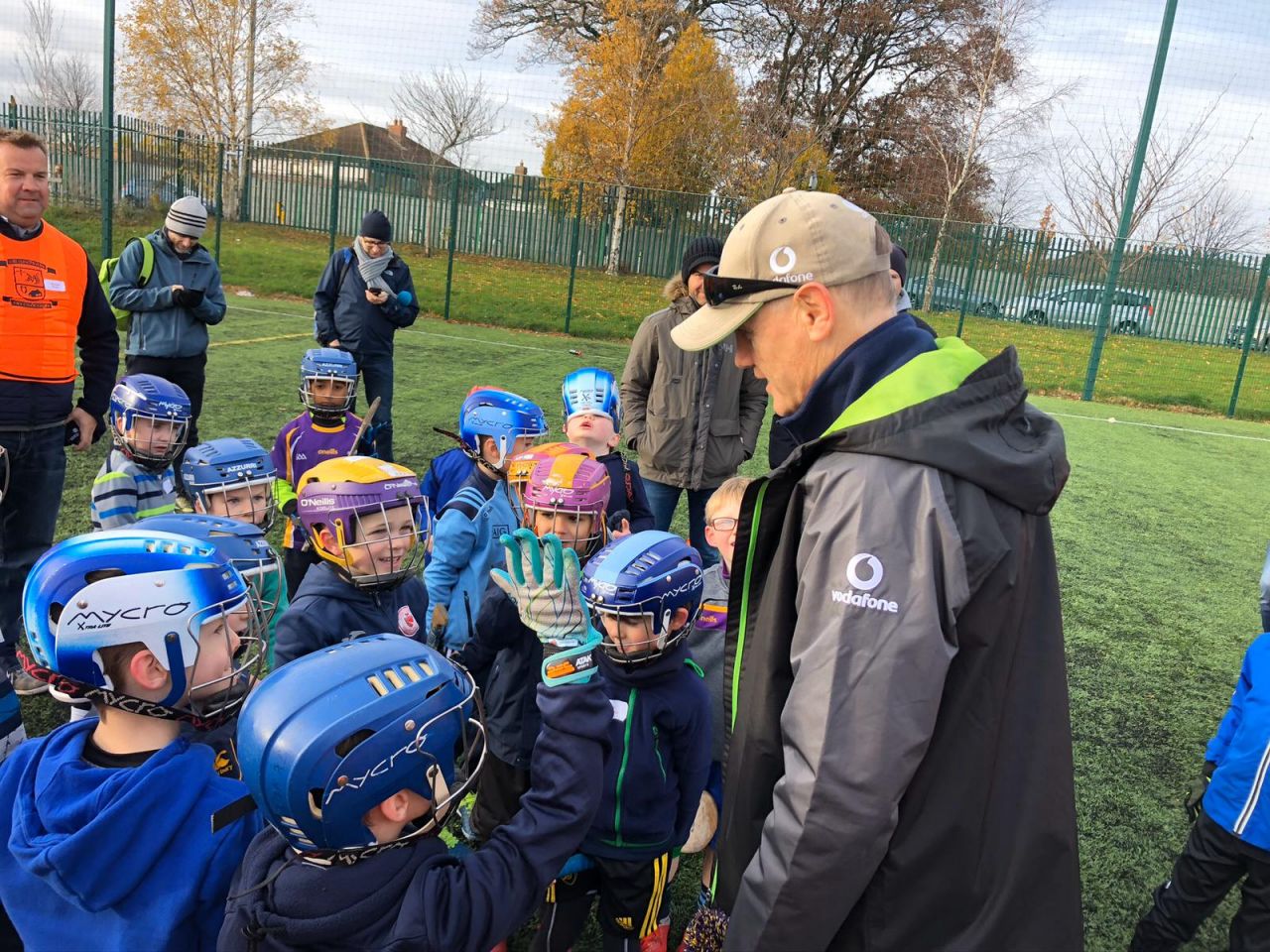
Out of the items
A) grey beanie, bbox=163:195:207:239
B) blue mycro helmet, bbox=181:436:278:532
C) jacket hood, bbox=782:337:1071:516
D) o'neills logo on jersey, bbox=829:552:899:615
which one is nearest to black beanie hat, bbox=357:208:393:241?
grey beanie, bbox=163:195:207:239

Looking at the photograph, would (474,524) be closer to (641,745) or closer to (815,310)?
(641,745)

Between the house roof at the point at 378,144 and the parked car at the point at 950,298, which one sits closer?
the parked car at the point at 950,298

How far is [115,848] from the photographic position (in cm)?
165

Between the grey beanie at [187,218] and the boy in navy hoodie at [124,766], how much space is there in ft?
17.4

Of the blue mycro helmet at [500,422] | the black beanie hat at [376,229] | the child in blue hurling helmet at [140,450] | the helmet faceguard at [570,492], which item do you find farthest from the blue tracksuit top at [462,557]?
the black beanie hat at [376,229]

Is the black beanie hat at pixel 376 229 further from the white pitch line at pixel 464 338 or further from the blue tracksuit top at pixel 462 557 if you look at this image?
the white pitch line at pixel 464 338

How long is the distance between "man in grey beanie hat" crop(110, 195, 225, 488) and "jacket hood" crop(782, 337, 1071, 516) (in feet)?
18.1

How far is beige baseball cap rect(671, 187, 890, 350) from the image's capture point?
1.51 m

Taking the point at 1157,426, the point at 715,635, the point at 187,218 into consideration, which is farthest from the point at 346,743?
the point at 1157,426

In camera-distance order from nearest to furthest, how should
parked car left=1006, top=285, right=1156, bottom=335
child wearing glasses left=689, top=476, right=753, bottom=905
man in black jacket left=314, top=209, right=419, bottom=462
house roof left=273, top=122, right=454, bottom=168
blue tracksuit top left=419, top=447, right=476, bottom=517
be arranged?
child wearing glasses left=689, top=476, right=753, bottom=905 → blue tracksuit top left=419, top=447, right=476, bottom=517 → man in black jacket left=314, top=209, right=419, bottom=462 → parked car left=1006, top=285, right=1156, bottom=335 → house roof left=273, top=122, right=454, bottom=168

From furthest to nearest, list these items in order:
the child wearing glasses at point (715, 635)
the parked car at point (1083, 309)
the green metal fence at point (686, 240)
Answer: the parked car at point (1083, 309) < the green metal fence at point (686, 240) < the child wearing glasses at point (715, 635)

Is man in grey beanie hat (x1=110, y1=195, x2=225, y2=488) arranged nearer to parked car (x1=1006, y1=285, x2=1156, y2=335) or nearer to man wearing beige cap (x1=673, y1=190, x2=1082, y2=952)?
man wearing beige cap (x1=673, y1=190, x2=1082, y2=952)

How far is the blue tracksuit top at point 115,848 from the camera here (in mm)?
1651

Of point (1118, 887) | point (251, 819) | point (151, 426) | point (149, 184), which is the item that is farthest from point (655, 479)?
point (149, 184)
